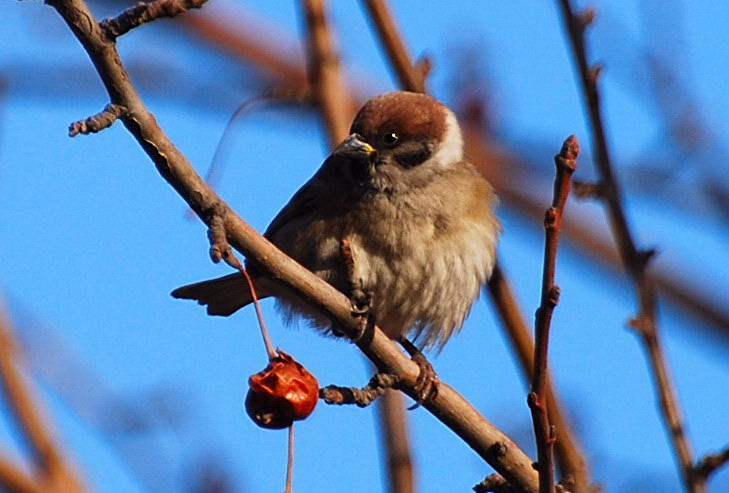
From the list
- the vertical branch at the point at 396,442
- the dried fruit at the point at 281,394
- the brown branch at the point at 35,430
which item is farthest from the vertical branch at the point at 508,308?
the brown branch at the point at 35,430

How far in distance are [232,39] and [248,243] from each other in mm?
3368

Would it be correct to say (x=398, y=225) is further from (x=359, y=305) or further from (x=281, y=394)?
(x=281, y=394)

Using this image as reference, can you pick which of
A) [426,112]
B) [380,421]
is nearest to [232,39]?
[426,112]

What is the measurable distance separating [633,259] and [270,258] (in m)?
0.79

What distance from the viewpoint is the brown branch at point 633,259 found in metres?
2.23

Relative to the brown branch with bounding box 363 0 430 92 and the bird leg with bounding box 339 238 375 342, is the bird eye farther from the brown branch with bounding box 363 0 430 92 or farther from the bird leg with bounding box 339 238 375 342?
the bird leg with bounding box 339 238 375 342

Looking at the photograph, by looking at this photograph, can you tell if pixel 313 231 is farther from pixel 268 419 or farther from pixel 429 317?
pixel 268 419

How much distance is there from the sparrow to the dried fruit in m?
0.91

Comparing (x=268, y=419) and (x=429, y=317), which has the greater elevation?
(x=429, y=317)

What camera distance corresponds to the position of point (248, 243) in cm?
230

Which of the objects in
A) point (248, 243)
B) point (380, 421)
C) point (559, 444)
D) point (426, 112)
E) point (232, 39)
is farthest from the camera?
point (232, 39)

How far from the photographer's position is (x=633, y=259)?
2518mm

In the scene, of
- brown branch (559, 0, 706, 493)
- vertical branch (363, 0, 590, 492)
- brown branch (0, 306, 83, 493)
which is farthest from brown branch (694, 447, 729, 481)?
brown branch (0, 306, 83, 493)

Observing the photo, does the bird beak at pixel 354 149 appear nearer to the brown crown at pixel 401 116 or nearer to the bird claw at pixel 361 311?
the brown crown at pixel 401 116
